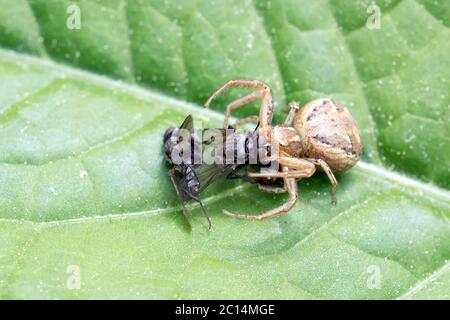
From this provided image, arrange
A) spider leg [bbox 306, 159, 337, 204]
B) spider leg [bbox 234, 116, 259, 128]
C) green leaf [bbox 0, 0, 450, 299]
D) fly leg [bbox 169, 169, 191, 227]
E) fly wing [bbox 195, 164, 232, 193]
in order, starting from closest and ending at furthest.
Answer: green leaf [bbox 0, 0, 450, 299] → fly leg [bbox 169, 169, 191, 227] → fly wing [bbox 195, 164, 232, 193] → spider leg [bbox 306, 159, 337, 204] → spider leg [bbox 234, 116, 259, 128]

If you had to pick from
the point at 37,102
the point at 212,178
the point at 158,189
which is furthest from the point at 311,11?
the point at 37,102

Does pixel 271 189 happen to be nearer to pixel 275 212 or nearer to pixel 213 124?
pixel 275 212

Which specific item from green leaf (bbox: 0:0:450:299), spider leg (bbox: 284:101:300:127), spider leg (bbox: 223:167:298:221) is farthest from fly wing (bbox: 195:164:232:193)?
spider leg (bbox: 284:101:300:127)

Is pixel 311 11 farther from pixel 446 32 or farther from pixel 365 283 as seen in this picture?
pixel 365 283

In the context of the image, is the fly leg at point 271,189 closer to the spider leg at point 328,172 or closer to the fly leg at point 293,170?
the fly leg at point 293,170

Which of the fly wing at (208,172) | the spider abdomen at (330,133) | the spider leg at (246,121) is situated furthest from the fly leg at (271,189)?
the spider leg at (246,121)

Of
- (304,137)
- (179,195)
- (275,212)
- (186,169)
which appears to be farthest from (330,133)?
(179,195)

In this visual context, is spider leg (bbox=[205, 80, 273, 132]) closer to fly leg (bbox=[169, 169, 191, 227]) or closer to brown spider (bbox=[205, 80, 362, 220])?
brown spider (bbox=[205, 80, 362, 220])
